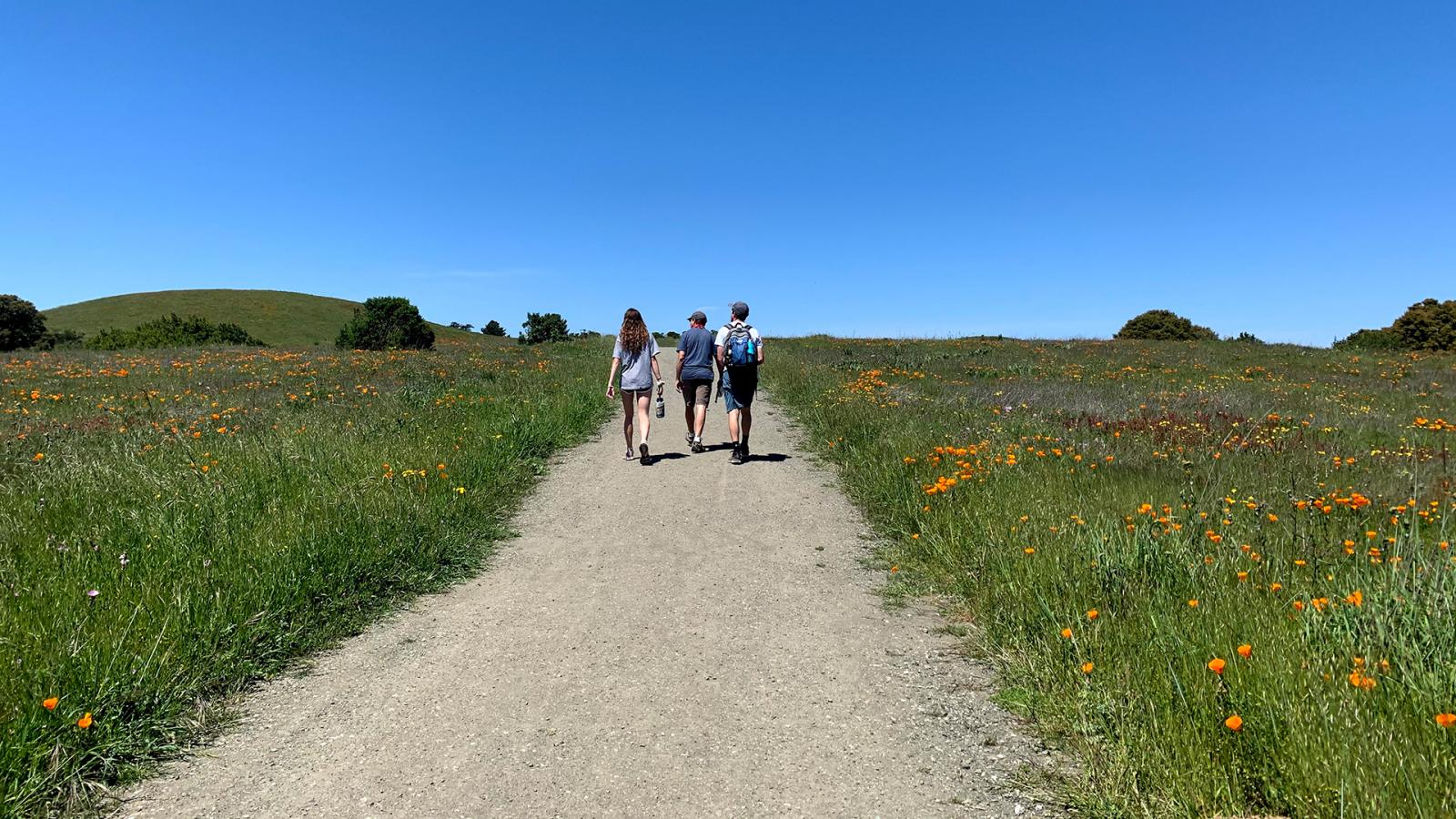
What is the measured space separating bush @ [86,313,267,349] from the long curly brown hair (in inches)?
1959

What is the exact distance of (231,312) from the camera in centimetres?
8844

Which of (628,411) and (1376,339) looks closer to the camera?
(628,411)

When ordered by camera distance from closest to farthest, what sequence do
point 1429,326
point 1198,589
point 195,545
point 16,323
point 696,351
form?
1. point 1198,589
2. point 195,545
3. point 696,351
4. point 1429,326
5. point 16,323

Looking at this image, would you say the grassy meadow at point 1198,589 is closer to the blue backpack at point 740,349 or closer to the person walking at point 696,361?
the blue backpack at point 740,349

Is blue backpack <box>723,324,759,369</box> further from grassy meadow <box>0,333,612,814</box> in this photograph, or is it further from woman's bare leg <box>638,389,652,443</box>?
grassy meadow <box>0,333,612,814</box>

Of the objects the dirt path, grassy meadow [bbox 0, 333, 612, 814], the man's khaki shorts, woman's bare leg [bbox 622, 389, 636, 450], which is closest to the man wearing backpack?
the man's khaki shorts

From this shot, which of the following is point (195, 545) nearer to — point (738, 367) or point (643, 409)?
point (643, 409)

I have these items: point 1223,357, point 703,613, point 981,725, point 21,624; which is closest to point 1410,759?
point 981,725

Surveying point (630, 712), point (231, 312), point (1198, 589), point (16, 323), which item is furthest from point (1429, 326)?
point (231, 312)

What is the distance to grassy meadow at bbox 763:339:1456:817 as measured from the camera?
2.48 meters

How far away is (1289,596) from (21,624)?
6.46 metres

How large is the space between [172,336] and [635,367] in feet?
196

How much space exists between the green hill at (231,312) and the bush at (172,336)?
21567 mm

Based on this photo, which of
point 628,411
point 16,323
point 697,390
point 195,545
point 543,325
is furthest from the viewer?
point 543,325
